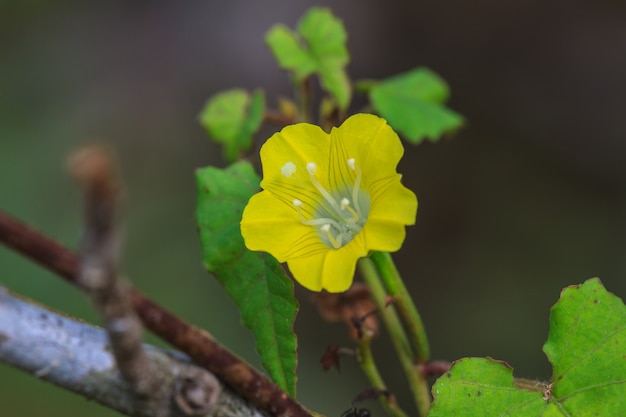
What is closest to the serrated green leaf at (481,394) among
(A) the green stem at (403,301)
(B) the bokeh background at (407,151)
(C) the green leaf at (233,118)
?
(A) the green stem at (403,301)

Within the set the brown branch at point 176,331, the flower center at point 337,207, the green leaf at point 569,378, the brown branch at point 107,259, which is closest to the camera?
the brown branch at point 107,259

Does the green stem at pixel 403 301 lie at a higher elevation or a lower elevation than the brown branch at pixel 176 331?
lower

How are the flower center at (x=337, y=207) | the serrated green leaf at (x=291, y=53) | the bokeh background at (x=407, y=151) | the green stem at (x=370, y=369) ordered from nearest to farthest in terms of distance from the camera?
the green stem at (x=370, y=369)
the flower center at (x=337, y=207)
the serrated green leaf at (x=291, y=53)
the bokeh background at (x=407, y=151)

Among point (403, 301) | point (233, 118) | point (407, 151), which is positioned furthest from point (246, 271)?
point (407, 151)

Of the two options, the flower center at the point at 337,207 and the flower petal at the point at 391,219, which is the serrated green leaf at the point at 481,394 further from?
the flower center at the point at 337,207

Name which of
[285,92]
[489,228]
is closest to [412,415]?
[489,228]

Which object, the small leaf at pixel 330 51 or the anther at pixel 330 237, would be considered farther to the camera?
the small leaf at pixel 330 51

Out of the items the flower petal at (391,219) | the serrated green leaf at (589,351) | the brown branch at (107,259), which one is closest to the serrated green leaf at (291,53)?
the flower petal at (391,219)
